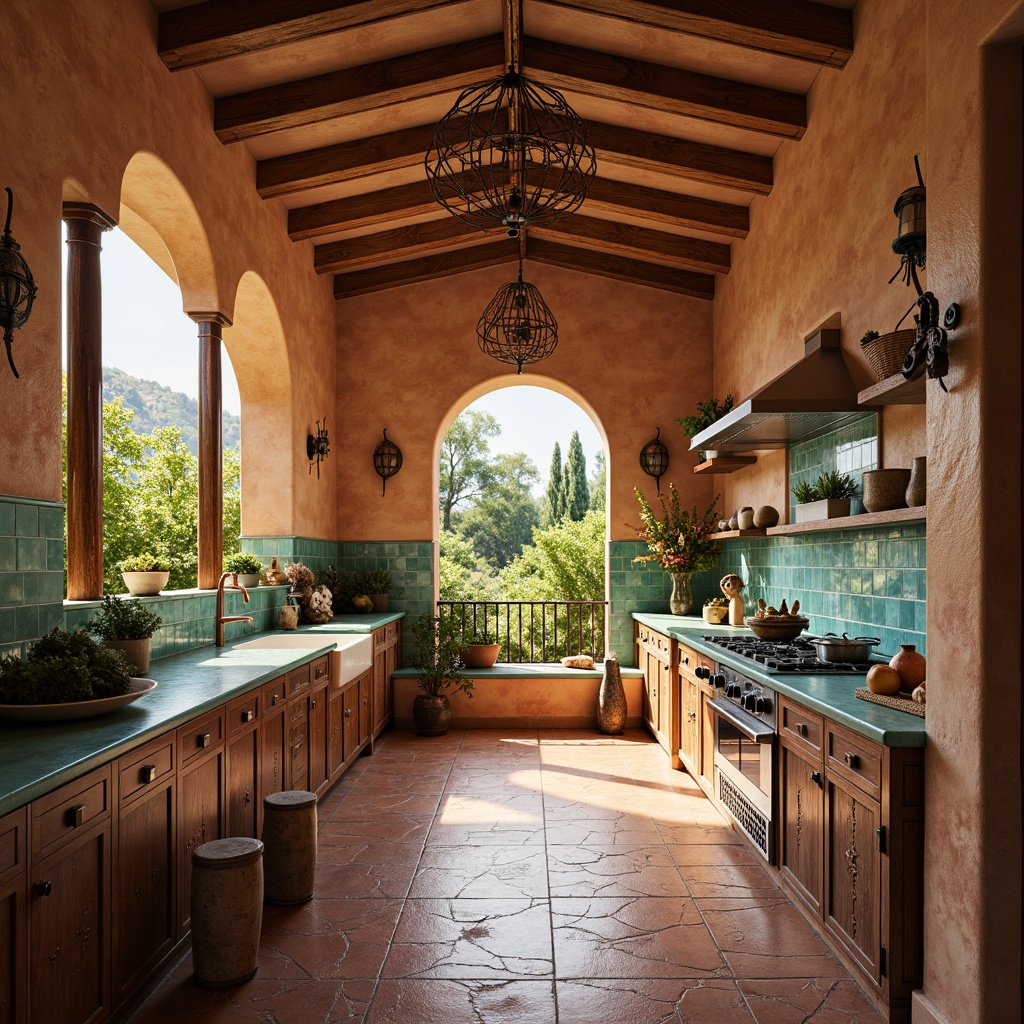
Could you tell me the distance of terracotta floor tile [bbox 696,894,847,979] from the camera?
9.52 feet

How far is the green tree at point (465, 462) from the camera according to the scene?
25562mm

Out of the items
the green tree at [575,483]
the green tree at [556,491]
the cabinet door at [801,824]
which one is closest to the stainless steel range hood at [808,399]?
the cabinet door at [801,824]

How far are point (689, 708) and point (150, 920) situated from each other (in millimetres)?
3561

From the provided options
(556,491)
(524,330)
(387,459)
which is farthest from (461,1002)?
(556,491)

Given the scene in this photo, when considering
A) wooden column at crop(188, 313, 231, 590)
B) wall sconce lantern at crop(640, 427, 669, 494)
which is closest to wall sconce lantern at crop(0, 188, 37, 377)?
wooden column at crop(188, 313, 231, 590)

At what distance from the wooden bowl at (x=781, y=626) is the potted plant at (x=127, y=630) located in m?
3.13

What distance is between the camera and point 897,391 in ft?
10.2

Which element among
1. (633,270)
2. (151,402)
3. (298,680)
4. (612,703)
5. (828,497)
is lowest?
(612,703)

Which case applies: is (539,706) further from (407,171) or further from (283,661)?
(407,171)

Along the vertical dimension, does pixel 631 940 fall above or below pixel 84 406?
below

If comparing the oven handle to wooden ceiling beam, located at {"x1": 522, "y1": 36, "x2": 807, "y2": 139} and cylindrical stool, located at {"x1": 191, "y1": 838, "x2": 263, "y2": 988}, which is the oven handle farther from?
wooden ceiling beam, located at {"x1": 522, "y1": 36, "x2": 807, "y2": 139}

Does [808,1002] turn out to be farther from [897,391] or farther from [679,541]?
[679,541]

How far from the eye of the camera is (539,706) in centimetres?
699

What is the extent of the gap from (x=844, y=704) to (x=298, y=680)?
268 centimetres
